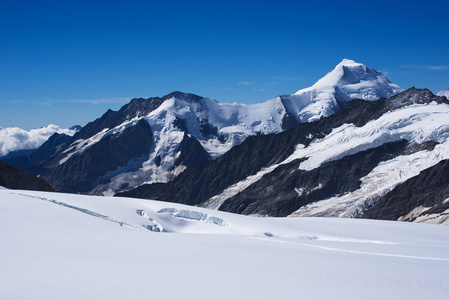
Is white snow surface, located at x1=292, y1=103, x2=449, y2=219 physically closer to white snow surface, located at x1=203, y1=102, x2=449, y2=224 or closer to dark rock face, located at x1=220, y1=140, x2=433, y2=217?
white snow surface, located at x1=203, y1=102, x2=449, y2=224

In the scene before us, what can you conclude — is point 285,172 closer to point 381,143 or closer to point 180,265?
point 381,143

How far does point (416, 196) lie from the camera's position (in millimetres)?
102625

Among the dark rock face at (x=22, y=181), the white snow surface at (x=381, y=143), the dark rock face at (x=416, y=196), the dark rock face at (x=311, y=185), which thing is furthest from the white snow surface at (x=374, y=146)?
the dark rock face at (x=22, y=181)

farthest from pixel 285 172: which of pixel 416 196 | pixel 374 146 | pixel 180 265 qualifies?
pixel 180 265

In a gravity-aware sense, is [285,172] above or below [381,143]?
below

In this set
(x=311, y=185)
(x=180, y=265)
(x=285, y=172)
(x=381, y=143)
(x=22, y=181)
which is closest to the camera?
(x=180, y=265)

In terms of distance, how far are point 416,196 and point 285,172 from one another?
44.3 metres

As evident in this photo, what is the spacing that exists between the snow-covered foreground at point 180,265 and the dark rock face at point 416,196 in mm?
66044

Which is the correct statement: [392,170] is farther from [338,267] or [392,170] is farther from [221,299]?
[221,299]

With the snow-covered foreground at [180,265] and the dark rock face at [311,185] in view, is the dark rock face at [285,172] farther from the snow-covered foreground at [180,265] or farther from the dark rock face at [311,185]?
the snow-covered foreground at [180,265]

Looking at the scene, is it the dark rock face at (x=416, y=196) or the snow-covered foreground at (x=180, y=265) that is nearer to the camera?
the snow-covered foreground at (x=180, y=265)

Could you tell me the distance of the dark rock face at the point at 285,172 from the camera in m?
127

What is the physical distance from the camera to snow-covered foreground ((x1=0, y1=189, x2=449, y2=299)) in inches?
590

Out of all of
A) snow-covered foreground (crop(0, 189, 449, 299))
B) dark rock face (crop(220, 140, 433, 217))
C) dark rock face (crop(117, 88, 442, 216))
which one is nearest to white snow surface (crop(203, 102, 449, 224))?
dark rock face (crop(220, 140, 433, 217))
